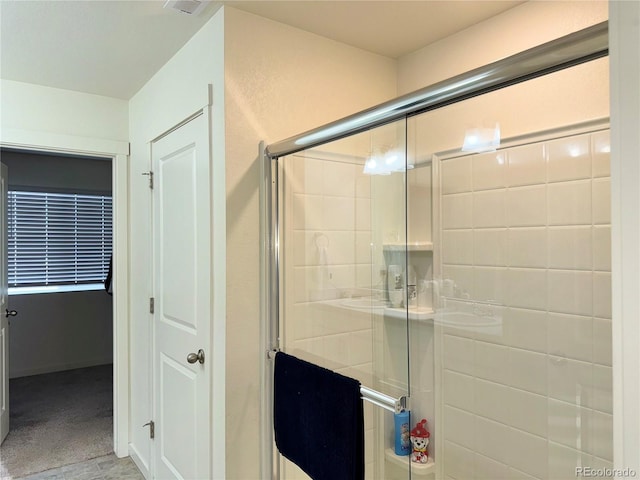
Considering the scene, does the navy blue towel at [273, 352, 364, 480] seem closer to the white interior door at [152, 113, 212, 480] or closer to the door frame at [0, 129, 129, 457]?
the white interior door at [152, 113, 212, 480]

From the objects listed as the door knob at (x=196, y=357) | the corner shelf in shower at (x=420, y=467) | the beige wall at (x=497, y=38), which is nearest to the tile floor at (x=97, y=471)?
the door knob at (x=196, y=357)

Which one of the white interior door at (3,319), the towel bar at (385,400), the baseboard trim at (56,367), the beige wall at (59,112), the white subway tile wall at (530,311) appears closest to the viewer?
the towel bar at (385,400)

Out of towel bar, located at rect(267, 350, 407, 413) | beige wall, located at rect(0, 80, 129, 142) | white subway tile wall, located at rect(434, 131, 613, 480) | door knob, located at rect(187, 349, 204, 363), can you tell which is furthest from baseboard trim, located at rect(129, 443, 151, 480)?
beige wall, located at rect(0, 80, 129, 142)

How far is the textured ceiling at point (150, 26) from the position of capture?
5.98 feet

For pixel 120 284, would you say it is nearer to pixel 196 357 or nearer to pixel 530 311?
pixel 196 357

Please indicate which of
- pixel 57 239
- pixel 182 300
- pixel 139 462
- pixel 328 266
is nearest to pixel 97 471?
pixel 139 462

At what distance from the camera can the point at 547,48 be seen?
98 centimetres

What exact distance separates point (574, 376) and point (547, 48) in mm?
1124

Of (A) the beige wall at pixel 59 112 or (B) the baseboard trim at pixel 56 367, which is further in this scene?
(B) the baseboard trim at pixel 56 367

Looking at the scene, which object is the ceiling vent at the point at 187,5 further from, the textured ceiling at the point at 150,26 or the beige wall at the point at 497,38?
the beige wall at the point at 497,38

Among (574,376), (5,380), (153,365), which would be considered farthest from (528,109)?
(5,380)

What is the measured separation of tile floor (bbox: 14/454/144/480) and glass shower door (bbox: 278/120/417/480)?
1.42 m

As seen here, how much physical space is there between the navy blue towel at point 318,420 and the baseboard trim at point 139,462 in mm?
1382

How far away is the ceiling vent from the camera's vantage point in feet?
5.73
